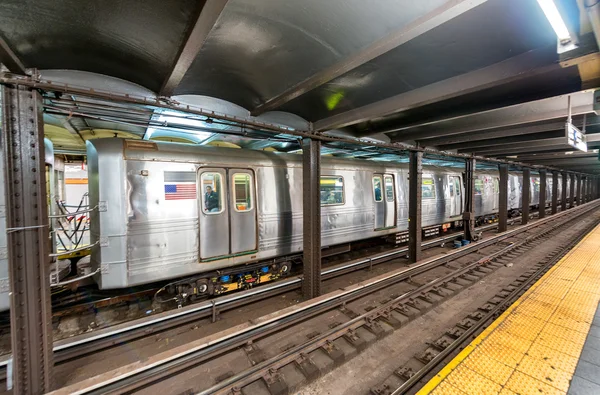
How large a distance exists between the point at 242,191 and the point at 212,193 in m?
0.59

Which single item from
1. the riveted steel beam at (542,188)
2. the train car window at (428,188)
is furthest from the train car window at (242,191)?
the riveted steel beam at (542,188)

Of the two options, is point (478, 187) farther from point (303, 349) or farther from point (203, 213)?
point (203, 213)

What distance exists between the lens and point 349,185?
654cm

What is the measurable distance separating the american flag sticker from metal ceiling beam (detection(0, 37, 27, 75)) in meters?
1.97

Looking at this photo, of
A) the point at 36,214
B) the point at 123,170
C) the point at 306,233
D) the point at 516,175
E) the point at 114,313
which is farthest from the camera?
the point at 516,175

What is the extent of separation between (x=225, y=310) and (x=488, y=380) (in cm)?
394

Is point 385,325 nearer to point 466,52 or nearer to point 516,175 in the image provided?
point 466,52

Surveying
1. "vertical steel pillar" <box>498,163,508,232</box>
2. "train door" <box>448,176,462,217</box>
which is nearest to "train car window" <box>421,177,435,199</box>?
"train door" <box>448,176,462,217</box>

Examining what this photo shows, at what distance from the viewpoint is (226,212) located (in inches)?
A: 181

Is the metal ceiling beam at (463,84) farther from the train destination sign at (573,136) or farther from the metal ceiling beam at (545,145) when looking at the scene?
the metal ceiling beam at (545,145)

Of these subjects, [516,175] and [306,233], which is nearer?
[306,233]

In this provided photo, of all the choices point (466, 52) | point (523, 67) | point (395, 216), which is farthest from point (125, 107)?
point (395, 216)

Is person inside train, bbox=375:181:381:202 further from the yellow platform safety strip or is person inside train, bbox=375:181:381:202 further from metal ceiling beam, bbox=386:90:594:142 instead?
the yellow platform safety strip

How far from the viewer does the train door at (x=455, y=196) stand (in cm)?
996
